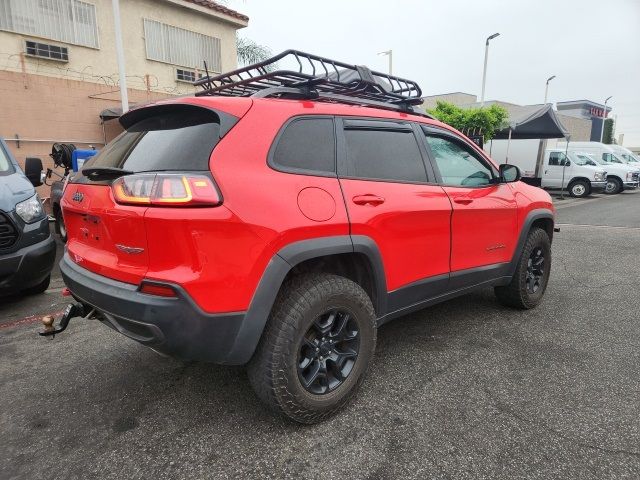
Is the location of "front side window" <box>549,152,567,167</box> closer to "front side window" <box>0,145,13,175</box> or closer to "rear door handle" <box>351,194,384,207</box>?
"rear door handle" <box>351,194,384,207</box>

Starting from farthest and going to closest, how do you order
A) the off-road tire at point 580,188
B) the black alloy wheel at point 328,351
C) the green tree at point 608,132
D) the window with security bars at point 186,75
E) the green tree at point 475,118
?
1. the green tree at point 608,132
2. the off-road tire at point 580,188
3. the green tree at point 475,118
4. the window with security bars at point 186,75
5. the black alloy wheel at point 328,351

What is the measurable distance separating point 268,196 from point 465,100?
38178 mm

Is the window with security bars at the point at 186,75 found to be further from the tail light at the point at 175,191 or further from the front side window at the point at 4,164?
the tail light at the point at 175,191

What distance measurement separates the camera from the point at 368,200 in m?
2.44

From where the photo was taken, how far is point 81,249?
2.36 meters

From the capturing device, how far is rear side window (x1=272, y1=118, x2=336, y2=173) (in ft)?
7.17

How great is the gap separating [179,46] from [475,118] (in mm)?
9923

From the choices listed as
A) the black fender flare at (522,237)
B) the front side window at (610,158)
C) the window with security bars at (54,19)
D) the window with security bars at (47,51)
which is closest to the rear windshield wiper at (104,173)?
the black fender flare at (522,237)

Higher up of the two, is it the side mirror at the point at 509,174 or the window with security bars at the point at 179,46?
the window with security bars at the point at 179,46

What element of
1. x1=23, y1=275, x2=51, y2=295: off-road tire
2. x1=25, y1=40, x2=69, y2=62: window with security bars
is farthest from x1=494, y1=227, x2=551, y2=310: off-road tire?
x1=25, y1=40, x2=69, y2=62: window with security bars

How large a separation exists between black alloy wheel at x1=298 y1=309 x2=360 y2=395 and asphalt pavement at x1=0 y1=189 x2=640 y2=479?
225 mm

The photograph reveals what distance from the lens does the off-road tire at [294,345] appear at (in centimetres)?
205

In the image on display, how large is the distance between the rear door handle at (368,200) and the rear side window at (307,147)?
0.21m

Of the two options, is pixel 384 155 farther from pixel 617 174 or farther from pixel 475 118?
pixel 617 174
